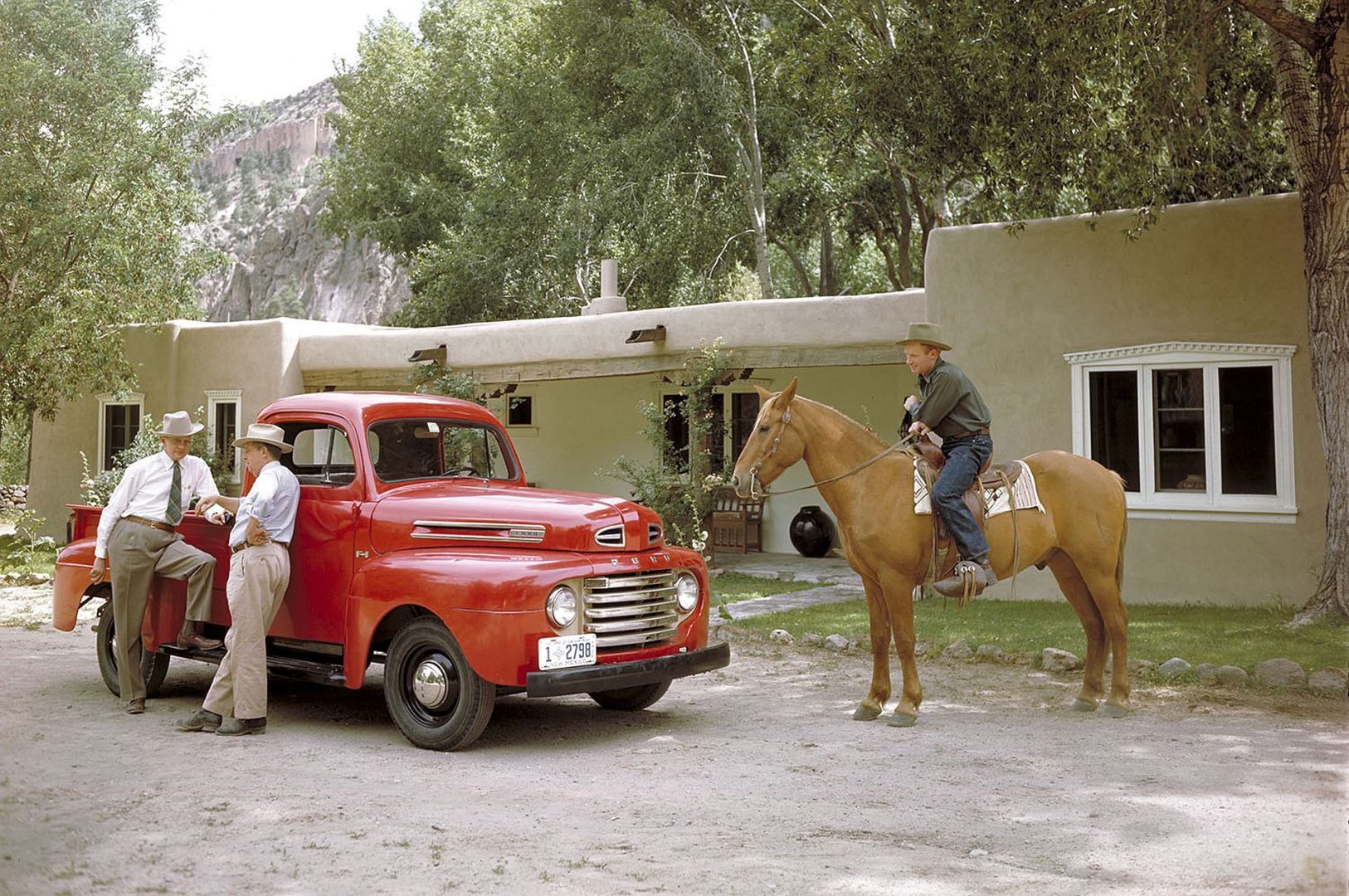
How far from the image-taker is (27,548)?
1939 cm

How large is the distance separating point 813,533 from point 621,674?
11.7m

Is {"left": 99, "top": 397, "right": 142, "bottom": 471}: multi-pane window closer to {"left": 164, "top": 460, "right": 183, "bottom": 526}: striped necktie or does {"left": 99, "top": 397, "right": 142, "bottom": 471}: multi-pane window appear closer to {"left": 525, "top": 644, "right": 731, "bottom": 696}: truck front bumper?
{"left": 164, "top": 460, "right": 183, "bottom": 526}: striped necktie

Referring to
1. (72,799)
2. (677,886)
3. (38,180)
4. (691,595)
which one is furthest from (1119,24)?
(38,180)

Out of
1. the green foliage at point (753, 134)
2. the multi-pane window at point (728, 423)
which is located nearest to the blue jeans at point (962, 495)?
the green foliage at point (753, 134)

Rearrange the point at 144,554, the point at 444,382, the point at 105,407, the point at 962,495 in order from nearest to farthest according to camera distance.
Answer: the point at 962,495, the point at 144,554, the point at 444,382, the point at 105,407

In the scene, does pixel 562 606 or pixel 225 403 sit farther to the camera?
pixel 225 403

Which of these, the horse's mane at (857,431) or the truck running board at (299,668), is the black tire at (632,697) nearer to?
the truck running board at (299,668)

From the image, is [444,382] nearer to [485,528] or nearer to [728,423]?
[728,423]

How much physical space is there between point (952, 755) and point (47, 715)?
5889 mm

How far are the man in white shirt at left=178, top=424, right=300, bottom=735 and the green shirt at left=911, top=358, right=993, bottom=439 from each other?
404 cm

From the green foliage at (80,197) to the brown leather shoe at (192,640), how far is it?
12.7 m

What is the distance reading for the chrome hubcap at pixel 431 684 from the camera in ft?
22.4

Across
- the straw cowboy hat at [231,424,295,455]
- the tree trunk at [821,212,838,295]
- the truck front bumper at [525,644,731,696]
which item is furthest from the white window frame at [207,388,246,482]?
the tree trunk at [821,212,838,295]

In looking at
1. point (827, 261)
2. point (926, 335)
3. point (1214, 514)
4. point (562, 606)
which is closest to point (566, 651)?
point (562, 606)
